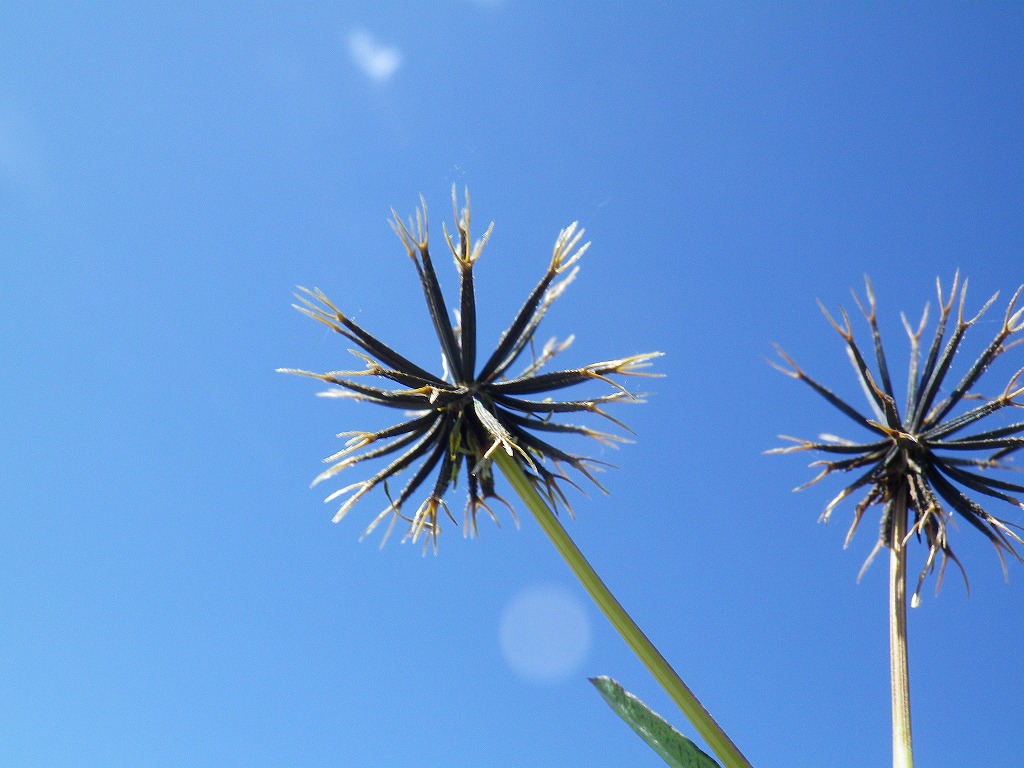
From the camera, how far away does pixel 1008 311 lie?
21.9 feet

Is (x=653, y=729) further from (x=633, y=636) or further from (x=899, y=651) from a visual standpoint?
(x=899, y=651)

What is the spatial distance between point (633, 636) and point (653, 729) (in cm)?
47

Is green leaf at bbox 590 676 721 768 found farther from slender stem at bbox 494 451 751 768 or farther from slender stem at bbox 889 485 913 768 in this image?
slender stem at bbox 889 485 913 768

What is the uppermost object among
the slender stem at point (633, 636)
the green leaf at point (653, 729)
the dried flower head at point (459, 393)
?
the dried flower head at point (459, 393)

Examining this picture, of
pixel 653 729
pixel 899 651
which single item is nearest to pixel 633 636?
pixel 653 729

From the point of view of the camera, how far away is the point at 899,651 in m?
4.70

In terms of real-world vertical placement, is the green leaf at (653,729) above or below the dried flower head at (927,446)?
below

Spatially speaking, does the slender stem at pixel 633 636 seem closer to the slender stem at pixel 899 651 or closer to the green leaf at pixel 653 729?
the green leaf at pixel 653 729

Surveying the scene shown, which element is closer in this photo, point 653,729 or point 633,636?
point 653,729

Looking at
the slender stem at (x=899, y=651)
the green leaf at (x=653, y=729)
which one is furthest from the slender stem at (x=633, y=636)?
the slender stem at (x=899, y=651)

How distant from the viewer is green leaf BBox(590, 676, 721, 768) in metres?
3.42

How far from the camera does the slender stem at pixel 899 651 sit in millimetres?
4074

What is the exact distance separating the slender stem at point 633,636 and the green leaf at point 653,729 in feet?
0.35

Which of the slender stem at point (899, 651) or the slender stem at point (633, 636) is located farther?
the slender stem at point (899, 651)
